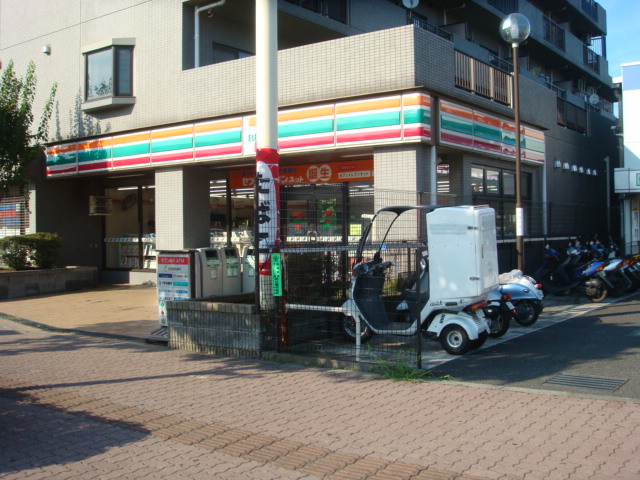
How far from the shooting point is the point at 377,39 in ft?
39.5

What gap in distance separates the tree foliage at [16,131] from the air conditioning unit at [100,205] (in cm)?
211

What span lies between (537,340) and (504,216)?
6489 millimetres

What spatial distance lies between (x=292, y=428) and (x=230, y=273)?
5.78 m

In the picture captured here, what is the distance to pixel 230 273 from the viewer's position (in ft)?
36.3

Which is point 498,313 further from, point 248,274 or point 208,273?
point 248,274

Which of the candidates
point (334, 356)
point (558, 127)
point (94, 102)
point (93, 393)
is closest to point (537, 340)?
point (334, 356)

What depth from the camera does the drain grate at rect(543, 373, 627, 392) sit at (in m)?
6.51

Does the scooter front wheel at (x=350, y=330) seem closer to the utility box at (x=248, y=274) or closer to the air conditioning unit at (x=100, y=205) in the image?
the utility box at (x=248, y=274)

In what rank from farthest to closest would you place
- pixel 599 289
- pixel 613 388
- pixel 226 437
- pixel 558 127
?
pixel 558 127, pixel 599 289, pixel 613 388, pixel 226 437

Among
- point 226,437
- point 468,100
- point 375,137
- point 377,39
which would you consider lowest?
point 226,437

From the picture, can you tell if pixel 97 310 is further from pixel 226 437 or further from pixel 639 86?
pixel 639 86

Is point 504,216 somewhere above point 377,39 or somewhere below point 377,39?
below

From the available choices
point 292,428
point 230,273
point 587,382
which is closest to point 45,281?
point 230,273

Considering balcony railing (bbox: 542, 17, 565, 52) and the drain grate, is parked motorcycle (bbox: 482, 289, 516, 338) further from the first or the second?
balcony railing (bbox: 542, 17, 565, 52)
